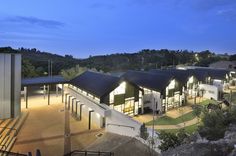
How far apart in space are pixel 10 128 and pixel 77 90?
8.46 meters

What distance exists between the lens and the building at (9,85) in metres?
18.0

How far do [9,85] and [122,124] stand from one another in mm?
10453

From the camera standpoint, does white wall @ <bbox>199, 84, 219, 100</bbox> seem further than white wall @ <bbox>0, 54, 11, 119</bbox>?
Yes

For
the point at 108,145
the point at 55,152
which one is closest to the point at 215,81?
the point at 108,145

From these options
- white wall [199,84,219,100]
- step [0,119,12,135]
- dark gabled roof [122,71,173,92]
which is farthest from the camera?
white wall [199,84,219,100]

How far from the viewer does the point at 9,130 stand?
15.5m

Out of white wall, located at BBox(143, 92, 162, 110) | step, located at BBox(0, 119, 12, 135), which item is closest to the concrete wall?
white wall, located at BBox(143, 92, 162, 110)

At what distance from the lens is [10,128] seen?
15523mm

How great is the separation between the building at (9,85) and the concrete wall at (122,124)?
8.50 m

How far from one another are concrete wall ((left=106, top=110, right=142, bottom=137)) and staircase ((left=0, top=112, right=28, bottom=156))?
6.80 m

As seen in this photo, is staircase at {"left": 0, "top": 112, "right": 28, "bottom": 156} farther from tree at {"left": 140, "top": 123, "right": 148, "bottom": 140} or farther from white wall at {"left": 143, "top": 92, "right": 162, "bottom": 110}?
white wall at {"left": 143, "top": 92, "right": 162, "bottom": 110}

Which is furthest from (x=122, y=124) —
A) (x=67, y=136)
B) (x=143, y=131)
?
(x=67, y=136)

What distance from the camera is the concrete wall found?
48.3 ft

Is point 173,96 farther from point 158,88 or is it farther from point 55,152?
point 55,152
